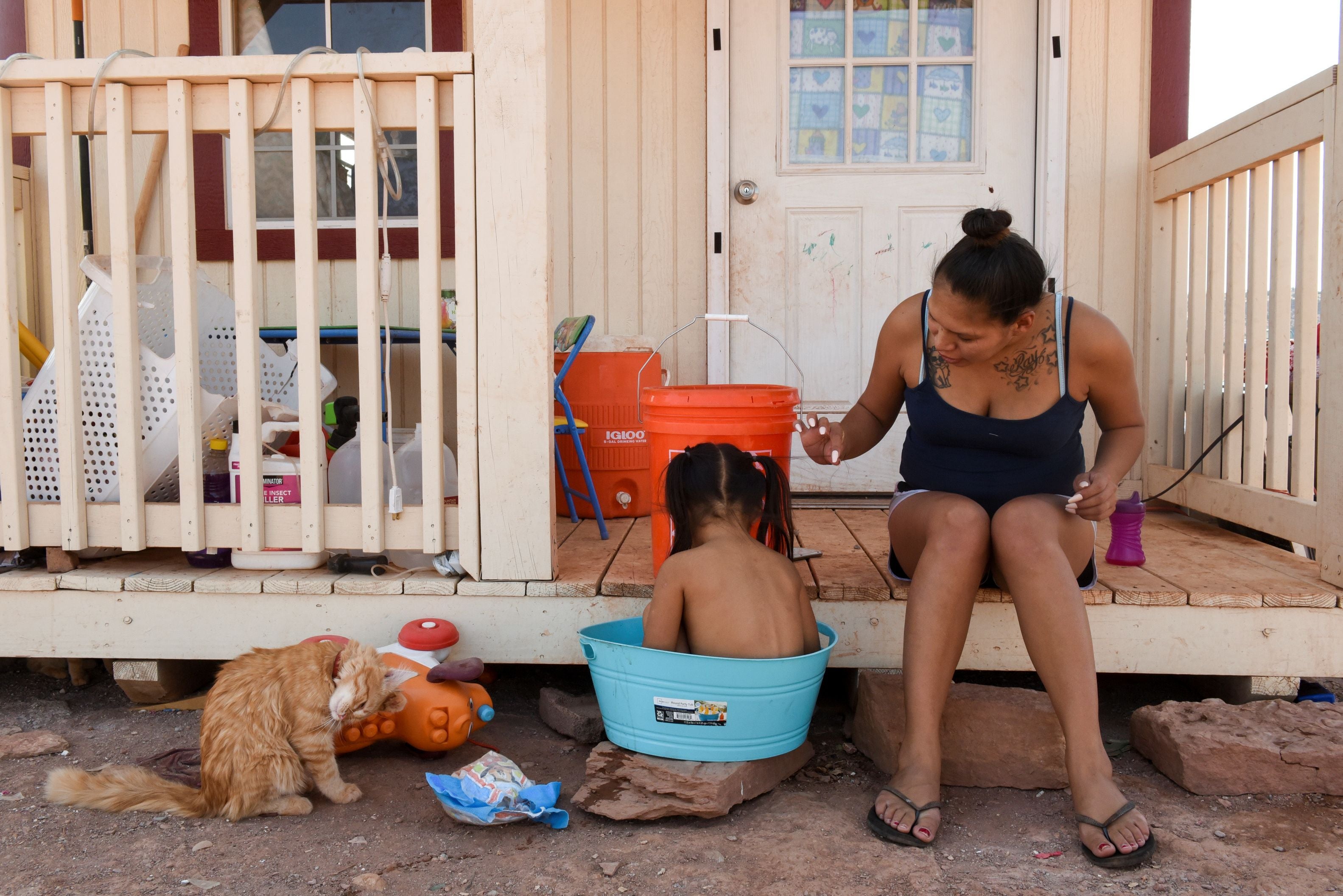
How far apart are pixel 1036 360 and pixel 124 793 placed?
2307 mm

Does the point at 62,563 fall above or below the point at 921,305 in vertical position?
below

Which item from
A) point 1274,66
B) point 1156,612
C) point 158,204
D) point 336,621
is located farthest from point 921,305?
point 158,204

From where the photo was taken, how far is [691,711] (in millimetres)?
2215

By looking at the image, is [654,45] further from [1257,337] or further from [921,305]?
[1257,337]

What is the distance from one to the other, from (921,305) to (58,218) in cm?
227

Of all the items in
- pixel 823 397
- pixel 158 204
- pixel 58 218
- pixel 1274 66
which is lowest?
pixel 823 397

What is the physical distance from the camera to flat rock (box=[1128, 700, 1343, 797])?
7.56 ft

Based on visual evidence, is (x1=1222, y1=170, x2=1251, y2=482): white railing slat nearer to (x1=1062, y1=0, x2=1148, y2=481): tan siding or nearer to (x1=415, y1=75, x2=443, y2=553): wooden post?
(x1=1062, y1=0, x2=1148, y2=481): tan siding

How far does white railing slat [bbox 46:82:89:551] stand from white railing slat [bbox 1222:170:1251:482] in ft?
12.0

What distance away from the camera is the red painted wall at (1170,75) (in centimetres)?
403

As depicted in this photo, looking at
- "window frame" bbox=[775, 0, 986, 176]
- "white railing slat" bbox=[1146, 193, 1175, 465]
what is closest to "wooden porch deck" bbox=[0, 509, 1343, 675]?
"white railing slat" bbox=[1146, 193, 1175, 465]

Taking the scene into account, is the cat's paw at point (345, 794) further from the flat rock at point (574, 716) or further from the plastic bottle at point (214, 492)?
the plastic bottle at point (214, 492)

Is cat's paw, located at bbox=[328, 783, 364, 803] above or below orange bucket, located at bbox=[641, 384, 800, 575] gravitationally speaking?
below

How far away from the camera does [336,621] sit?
281 centimetres
